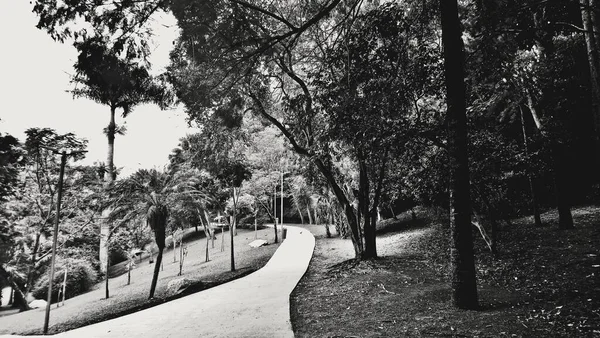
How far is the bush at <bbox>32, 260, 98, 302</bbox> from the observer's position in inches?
741

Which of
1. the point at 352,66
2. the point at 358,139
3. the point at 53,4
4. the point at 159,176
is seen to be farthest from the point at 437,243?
the point at 53,4

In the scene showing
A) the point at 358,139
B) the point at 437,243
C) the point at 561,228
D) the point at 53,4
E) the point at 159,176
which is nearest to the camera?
the point at 53,4

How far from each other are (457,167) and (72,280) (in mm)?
25007

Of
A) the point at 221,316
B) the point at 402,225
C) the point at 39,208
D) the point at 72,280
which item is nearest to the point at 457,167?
the point at 221,316

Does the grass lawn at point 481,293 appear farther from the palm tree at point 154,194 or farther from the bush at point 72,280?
the bush at point 72,280

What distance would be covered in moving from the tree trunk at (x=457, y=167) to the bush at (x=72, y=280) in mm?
20588

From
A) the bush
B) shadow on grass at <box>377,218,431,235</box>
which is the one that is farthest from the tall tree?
shadow on grass at <box>377,218,431,235</box>

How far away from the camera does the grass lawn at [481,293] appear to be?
14.8ft

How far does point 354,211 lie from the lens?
13.0 m

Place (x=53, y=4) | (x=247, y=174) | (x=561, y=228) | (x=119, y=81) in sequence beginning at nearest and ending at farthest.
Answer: (x=53, y=4)
(x=119, y=81)
(x=561, y=228)
(x=247, y=174)

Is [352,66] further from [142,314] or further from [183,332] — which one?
[142,314]

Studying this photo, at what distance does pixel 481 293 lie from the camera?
632 cm

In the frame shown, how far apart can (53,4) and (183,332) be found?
21.8 feet

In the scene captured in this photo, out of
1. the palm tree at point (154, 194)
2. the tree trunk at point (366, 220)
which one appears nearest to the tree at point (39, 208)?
the palm tree at point (154, 194)
